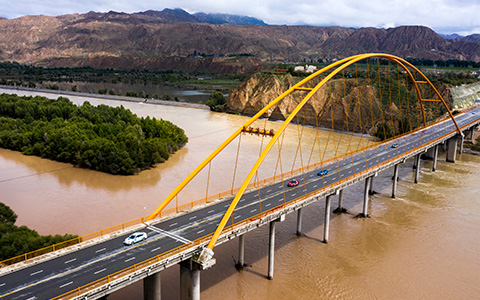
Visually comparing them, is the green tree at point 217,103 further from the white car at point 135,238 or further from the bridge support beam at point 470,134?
the white car at point 135,238

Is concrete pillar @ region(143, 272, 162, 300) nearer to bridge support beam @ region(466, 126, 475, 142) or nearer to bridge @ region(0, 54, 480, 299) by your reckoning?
bridge @ region(0, 54, 480, 299)

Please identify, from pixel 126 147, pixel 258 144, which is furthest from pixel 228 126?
pixel 126 147

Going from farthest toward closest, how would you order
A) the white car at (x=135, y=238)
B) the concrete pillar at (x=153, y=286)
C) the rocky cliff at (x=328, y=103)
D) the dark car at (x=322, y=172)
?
the rocky cliff at (x=328, y=103), the dark car at (x=322, y=172), the white car at (x=135, y=238), the concrete pillar at (x=153, y=286)

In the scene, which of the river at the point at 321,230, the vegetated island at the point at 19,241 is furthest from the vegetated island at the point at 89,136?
the vegetated island at the point at 19,241

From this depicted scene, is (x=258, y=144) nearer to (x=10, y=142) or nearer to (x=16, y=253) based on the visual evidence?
(x=10, y=142)

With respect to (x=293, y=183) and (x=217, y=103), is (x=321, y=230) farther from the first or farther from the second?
(x=217, y=103)

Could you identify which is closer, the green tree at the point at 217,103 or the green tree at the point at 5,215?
the green tree at the point at 5,215

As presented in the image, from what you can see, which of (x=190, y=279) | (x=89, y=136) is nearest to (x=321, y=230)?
(x=190, y=279)
